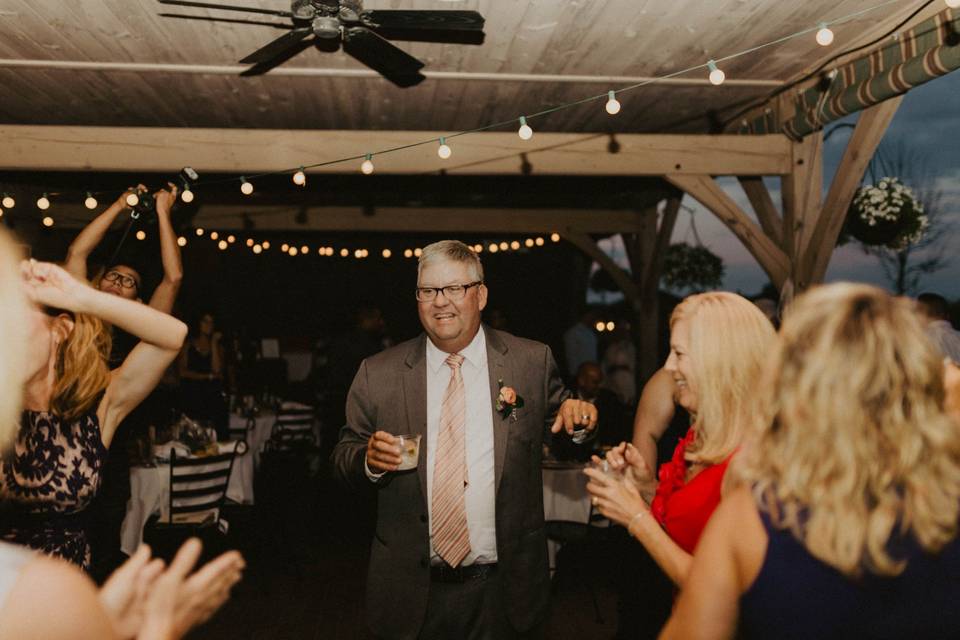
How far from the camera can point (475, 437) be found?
7.27 ft

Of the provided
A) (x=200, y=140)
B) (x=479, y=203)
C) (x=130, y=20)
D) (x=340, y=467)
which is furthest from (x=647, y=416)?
(x=479, y=203)

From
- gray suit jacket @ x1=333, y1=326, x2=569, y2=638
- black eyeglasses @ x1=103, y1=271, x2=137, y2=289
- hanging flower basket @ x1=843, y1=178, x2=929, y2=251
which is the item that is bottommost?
gray suit jacket @ x1=333, y1=326, x2=569, y2=638

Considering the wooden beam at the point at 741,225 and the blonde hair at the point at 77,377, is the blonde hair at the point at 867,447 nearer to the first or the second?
the blonde hair at the point at 77,377

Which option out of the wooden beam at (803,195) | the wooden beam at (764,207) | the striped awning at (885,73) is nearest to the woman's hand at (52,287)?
the striped awning at (885,73)

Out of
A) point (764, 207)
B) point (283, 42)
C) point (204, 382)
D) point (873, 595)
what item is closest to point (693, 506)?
point (873, 595)

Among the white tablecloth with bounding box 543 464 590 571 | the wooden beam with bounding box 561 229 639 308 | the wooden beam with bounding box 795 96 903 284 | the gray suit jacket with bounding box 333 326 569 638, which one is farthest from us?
the wooden beam with bounding box 561 229 639 308

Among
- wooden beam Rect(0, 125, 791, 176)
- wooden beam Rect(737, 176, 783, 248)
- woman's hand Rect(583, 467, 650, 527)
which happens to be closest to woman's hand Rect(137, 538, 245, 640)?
woman's hand Rect(583, 467, 650, 527)

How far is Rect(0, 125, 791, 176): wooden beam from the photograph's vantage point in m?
4.88

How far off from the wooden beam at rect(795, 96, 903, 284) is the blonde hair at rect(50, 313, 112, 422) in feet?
13.0

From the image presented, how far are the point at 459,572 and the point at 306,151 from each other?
3594mm

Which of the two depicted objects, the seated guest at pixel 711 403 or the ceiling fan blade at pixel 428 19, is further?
the ceiling fan blade at pixel 428 19

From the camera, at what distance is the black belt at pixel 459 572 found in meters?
2.10

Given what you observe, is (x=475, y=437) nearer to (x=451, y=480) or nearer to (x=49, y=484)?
(x=451, y=480)

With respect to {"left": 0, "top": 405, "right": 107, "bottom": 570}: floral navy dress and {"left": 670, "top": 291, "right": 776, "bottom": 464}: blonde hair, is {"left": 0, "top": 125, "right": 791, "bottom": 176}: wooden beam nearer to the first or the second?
{"left": 0, "top": 405, "right": 107, "bottom": 570}: floral navy dress
